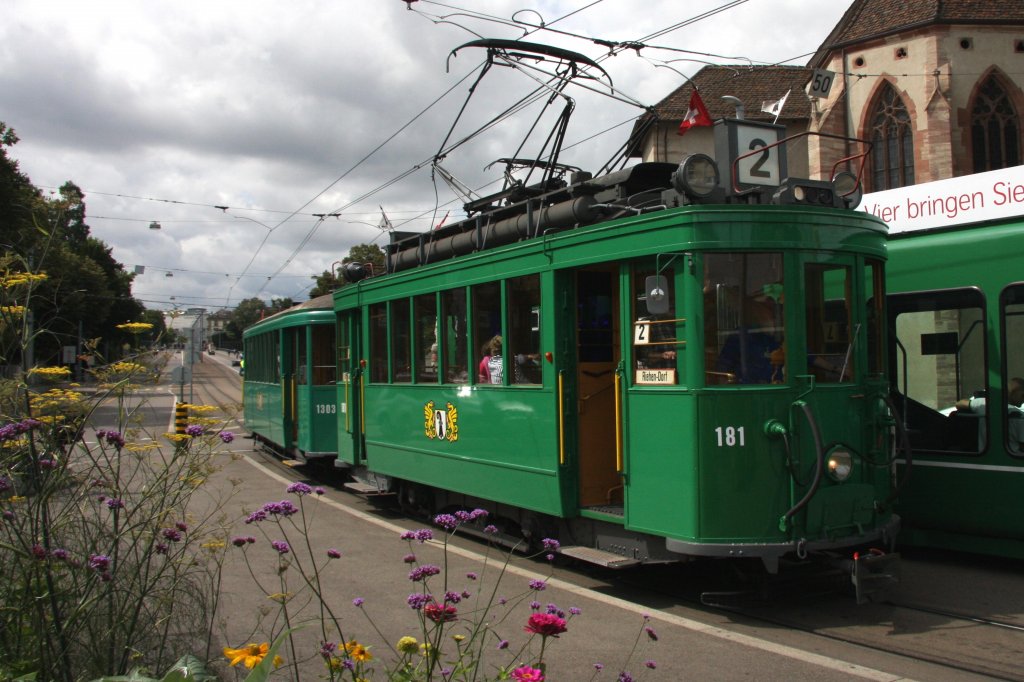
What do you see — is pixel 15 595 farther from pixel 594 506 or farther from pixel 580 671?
pixel 594 506

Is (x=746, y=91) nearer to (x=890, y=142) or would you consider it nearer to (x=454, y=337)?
(x=890, y=142)

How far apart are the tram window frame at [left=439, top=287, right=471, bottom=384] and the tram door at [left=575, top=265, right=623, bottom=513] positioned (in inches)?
61.8

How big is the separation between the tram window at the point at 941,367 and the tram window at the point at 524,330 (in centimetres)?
349

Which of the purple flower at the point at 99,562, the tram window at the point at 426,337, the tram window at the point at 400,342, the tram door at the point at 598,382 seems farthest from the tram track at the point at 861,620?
the tram window at the point at 400,342

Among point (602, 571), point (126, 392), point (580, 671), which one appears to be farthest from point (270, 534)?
point (126, 392)

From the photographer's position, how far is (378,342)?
36.5 feet

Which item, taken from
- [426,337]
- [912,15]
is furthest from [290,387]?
[912,15]

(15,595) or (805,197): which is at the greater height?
(805,197)

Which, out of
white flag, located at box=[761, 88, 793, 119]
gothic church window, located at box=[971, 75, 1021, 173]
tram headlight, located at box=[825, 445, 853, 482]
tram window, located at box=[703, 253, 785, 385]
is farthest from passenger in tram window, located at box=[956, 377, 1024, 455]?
gothic church window, located at box=[971, 75, 1021, 173]

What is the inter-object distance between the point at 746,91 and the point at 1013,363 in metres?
32.8

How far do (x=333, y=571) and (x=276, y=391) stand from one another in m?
9.34

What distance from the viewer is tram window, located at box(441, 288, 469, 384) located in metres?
8.95

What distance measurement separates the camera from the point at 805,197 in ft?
22.7

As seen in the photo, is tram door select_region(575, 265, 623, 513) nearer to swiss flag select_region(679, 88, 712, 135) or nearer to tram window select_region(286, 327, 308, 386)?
swiss flag select_region(679, 88, 712, 135)
